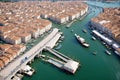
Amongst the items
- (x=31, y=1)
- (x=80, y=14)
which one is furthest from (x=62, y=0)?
(x=80, y=14)

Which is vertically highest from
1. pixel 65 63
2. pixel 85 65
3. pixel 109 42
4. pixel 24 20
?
pixel 24 20

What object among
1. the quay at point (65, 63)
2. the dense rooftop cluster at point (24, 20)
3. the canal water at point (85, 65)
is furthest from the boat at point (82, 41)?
the dense rooftop cluster at point (24, 20)

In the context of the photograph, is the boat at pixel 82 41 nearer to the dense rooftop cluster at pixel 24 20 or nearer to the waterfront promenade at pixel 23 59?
the waterfront promenade at pixel 23 59

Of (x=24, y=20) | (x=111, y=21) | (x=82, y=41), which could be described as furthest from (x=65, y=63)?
(x=111, y=21)

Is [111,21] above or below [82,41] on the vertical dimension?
above

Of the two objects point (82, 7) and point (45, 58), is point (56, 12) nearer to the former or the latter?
point (82, 7)

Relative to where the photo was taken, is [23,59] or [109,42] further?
[109,42]

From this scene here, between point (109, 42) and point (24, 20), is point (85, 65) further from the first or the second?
point (24, 20)

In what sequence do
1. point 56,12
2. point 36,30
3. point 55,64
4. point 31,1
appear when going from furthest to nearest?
point 31,1 < point 56,12 < point 36,30 < point 55,64
